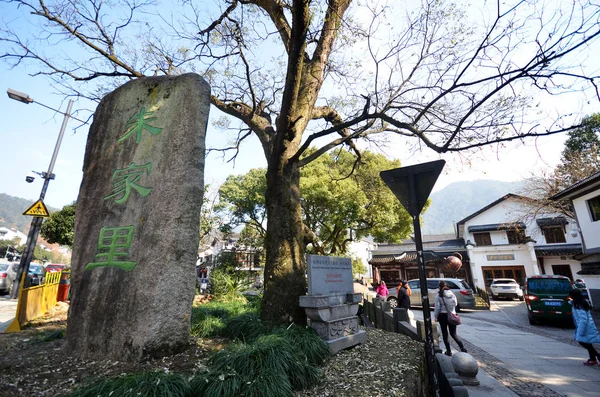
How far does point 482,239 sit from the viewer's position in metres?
23.8

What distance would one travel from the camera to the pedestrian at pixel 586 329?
5973 mm

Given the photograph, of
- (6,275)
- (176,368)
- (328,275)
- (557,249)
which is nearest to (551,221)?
(557,249)

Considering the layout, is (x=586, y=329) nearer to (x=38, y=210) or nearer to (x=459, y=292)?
(x=459, y=292)

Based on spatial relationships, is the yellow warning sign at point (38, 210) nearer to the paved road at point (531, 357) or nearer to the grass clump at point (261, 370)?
the grass clump at point (261, 370)

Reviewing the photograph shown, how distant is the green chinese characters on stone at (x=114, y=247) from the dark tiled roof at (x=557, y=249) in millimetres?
26854

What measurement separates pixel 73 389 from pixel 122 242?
165 cm

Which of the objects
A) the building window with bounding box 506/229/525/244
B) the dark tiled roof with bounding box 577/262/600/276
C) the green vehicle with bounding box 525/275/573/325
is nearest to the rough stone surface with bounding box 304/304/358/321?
the green vehicle with bounding box 525/275/573/325

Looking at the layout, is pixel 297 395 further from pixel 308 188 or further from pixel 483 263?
pixel 483 263

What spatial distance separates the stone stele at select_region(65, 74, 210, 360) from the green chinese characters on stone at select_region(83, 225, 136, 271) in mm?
14

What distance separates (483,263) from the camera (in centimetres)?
2303

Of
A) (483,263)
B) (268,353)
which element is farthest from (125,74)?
(483,263)

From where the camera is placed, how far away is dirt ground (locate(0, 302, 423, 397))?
279 centimetres

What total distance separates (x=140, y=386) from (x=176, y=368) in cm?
67

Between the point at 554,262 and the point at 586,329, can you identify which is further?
the point at 554,262
